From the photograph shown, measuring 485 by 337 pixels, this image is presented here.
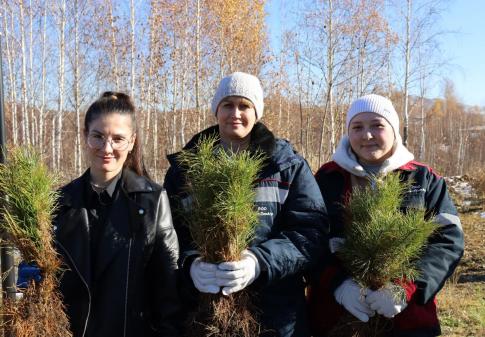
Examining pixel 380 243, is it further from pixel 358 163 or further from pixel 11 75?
pixel 11 75

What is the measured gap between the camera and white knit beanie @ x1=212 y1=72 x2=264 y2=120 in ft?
7.48

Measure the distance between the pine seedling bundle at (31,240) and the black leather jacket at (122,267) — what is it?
0.14 m

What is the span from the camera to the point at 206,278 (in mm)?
1711

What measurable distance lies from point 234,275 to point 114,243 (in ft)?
1.93

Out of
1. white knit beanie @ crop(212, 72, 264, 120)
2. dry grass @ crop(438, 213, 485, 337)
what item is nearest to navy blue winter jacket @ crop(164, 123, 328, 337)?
white knit beanie @ crop(212, 72, 264, 120)

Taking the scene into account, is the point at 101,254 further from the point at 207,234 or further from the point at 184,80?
the point at 184,80

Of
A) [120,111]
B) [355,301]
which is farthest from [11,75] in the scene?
[355,301]

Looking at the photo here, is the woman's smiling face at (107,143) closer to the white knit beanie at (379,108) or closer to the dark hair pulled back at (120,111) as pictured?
the dark hair pulled back at (120,111)

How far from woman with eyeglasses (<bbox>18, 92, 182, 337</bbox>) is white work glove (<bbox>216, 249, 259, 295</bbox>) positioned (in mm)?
336

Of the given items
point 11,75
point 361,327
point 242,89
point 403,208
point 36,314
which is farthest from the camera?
point 11,75

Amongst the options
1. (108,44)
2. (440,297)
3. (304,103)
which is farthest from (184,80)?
(440,297)

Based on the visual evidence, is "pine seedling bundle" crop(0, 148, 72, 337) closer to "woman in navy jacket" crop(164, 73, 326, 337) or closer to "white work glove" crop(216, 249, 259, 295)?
"woman in navy jacket" crop(164, 73, 326, 337)

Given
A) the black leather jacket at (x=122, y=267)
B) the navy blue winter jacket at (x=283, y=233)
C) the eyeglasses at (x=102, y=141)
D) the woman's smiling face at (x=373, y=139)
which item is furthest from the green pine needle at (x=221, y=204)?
the woman's smiling face at (x=373, y=139)

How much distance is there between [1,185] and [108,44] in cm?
1526
